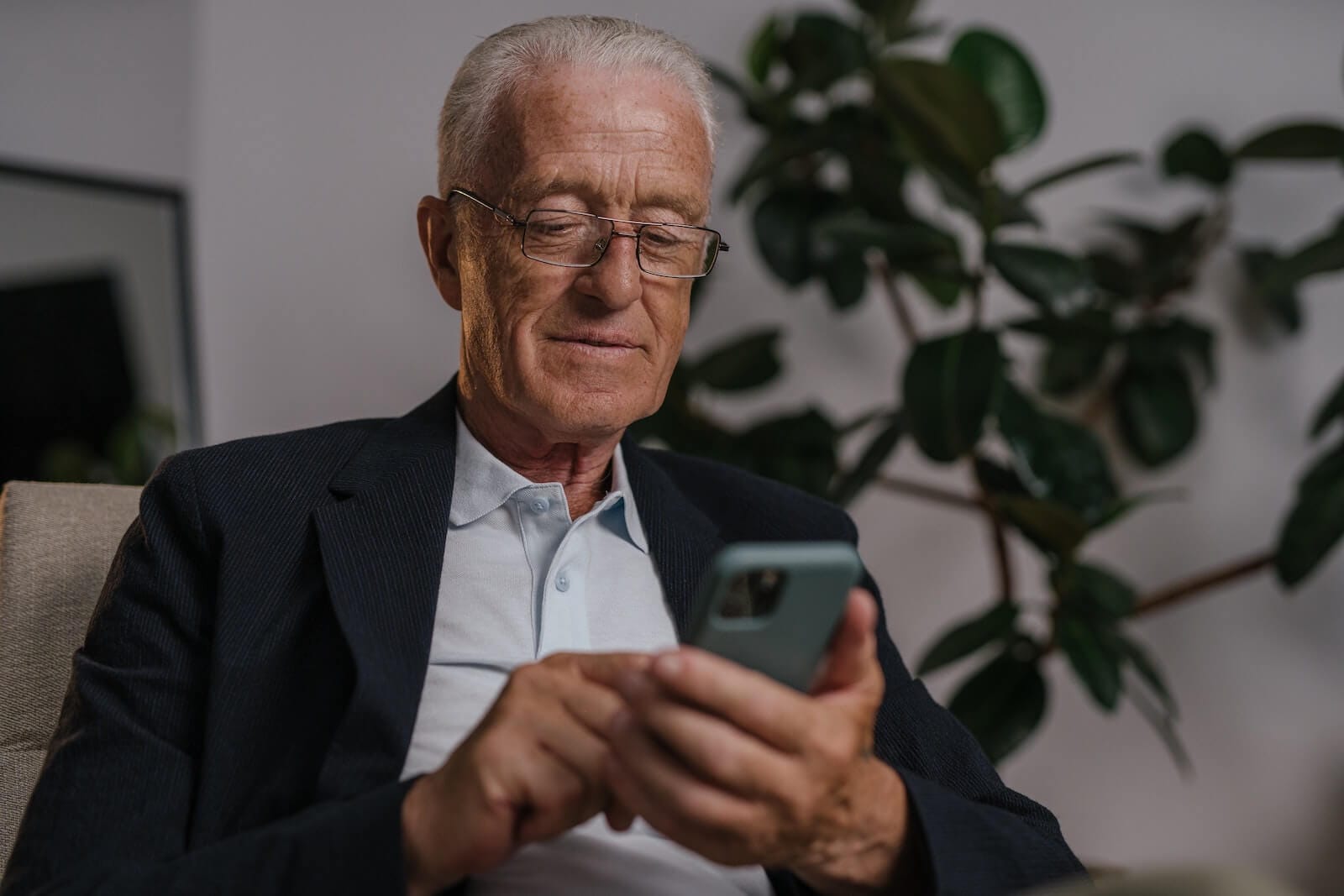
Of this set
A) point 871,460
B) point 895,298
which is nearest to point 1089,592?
point 871,460

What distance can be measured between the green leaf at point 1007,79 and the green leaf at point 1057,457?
17.6 inches

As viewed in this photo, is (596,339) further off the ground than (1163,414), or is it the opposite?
(596,339)

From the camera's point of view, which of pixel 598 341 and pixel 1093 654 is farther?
pixel 1093 654

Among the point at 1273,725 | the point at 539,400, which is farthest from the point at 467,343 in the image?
the point at 1273,725

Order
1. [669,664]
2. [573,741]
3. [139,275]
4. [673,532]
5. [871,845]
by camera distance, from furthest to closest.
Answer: [139,275] → [673,532] → [871,845] → [573,741] → [669,664]

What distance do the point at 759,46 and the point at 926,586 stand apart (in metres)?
1.22

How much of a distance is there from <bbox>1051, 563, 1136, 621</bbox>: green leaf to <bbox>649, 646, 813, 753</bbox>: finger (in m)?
1.39

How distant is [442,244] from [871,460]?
100 cm

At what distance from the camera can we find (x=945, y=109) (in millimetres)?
1891

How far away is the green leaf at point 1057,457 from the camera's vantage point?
6.71 feet

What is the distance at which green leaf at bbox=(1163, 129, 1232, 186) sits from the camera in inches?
96.3

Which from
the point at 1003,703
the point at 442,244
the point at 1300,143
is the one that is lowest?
the point at 1003,703

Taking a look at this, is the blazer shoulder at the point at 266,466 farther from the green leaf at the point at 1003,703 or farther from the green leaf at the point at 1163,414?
the green leaf at the point at 1163,414

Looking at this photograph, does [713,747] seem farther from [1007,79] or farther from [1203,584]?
[1203,584]
